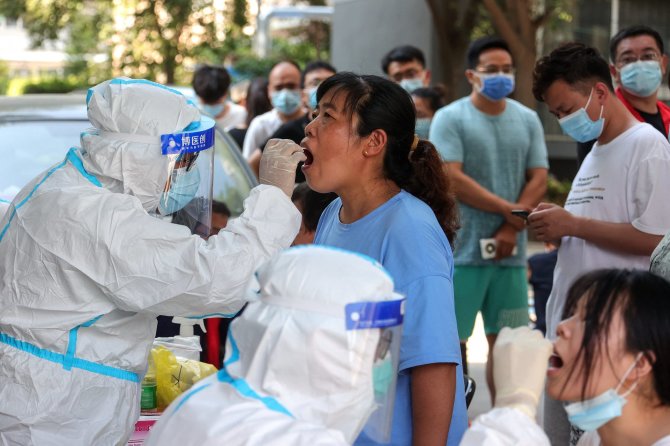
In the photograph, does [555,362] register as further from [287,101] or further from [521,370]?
[287,101]

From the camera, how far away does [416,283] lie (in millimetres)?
2758

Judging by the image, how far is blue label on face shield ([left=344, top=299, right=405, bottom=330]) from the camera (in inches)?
78.9

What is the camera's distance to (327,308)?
1995 millimetres

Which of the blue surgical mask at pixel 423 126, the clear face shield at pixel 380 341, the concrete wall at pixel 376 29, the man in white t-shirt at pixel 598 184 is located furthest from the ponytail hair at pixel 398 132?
the concrete wall at pixel 376 29

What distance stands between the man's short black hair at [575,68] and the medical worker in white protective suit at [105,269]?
162cm

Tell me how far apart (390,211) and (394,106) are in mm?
319

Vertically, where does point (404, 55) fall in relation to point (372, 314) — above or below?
above

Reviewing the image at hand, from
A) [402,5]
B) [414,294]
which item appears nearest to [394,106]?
[414,294]

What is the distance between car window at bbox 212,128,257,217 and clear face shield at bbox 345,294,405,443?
3.27 metres

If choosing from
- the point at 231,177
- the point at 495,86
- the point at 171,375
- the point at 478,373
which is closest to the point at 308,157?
the point at 171,375

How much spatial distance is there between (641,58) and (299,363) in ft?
12.5

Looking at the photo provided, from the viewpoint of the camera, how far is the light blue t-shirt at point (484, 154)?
19.1 ft

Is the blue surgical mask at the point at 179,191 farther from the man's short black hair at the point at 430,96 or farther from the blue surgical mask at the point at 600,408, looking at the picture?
the man's short black hair at the point at 430,96

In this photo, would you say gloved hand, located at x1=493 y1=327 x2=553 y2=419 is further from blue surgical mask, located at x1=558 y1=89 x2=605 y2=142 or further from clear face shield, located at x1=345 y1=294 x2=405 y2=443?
blue surgical mask, located at x1=558 y1=89 x2=605 y2=142
